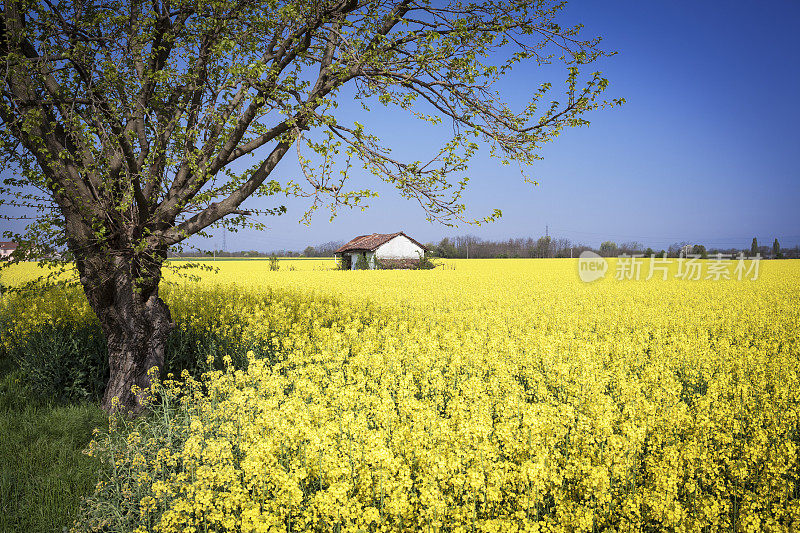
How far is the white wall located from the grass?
4111 cm

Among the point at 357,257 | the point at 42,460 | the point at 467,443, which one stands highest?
the point at 357,257

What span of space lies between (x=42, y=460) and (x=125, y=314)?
2314 mm

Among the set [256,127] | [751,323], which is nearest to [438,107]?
[256,127]

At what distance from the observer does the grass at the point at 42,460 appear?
13.9 feet

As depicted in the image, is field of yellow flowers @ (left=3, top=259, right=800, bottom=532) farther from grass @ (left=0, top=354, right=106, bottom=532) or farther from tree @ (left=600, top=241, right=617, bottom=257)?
tree @ (left=600, top=241, right=617, bottom=257)

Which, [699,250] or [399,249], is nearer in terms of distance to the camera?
[399,249]

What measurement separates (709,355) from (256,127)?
9.66 meters

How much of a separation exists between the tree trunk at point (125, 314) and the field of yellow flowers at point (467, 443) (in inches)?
41.8

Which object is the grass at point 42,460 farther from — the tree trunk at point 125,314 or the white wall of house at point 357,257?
the white wall of house at point 357,257

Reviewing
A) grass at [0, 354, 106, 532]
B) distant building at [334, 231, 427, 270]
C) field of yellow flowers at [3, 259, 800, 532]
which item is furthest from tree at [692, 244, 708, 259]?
grass at [0, 354, 106, 532]

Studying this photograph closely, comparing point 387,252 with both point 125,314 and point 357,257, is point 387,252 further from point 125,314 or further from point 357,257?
point 125,314

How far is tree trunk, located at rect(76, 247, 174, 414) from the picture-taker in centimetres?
671

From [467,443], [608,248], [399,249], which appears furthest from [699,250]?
[467,443]

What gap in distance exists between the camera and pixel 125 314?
6832 millimetres
